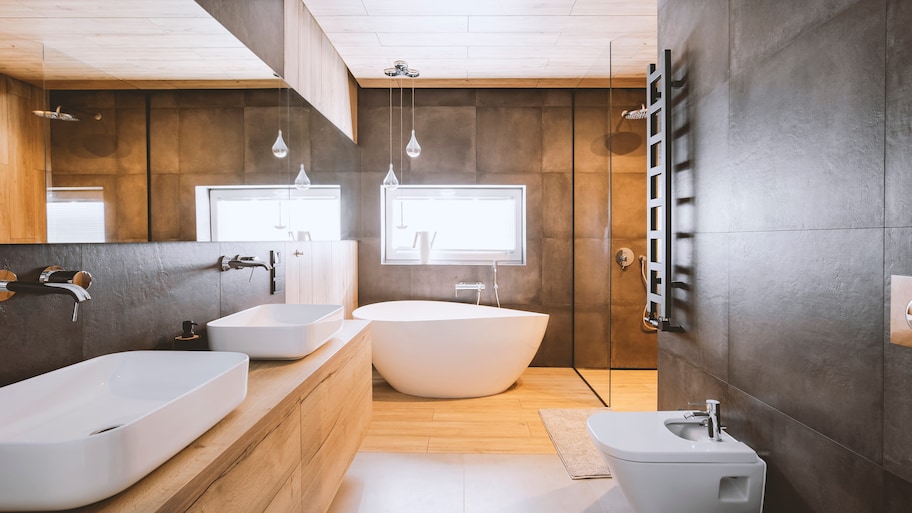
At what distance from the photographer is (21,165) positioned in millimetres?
1080

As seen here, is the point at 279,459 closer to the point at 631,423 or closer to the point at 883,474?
the point at 631,423

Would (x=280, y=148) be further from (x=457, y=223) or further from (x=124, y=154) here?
(x=457, y=223)

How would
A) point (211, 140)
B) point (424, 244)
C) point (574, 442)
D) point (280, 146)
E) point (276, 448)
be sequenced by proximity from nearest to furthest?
1. point (276, 448)
2. point (211, 140)
3. point (280, 146)
4. point (574, 442)
5. point (424, 244)

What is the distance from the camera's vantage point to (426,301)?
14.5ft

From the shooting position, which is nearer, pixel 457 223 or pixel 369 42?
pixel 369 42

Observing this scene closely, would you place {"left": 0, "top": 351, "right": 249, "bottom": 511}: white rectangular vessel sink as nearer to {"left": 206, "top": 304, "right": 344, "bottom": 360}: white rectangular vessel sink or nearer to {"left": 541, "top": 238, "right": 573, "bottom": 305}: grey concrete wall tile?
{"left": 206, "top": 304, "right": 344, "bottom": 360}: white rectangular vessel sink

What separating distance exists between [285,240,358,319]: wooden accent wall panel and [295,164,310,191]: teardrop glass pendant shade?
0.33 meters

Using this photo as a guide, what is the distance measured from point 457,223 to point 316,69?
195 centimetres

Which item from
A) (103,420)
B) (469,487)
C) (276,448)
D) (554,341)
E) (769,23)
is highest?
(769,23)

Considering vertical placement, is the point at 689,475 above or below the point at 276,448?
below

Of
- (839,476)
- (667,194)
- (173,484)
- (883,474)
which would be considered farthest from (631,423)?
(173,484)

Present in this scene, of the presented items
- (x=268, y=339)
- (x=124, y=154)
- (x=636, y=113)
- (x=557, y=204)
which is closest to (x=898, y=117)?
(x=268, y=339)

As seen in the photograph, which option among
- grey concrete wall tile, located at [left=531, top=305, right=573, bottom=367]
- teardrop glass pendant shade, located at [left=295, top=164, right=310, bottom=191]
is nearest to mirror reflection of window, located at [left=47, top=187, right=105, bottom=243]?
teardrop glass pendant shade, located at [left=295, top=164, right=310, bottom=191]

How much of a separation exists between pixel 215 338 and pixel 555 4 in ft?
8.53
